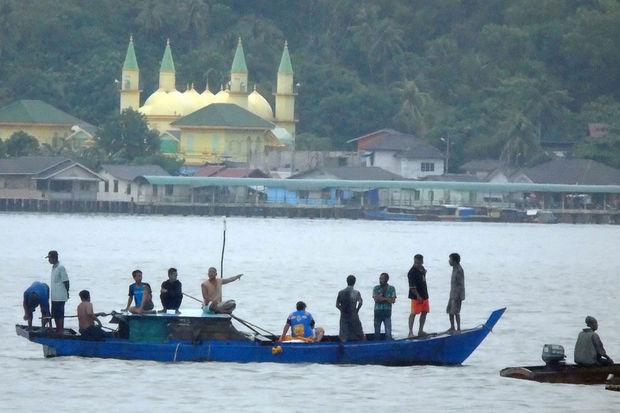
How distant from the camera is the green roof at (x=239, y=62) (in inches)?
4998

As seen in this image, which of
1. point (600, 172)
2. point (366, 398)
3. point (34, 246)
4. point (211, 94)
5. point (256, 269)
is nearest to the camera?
point (366, 398)

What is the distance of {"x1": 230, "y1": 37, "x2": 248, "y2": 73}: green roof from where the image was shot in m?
127

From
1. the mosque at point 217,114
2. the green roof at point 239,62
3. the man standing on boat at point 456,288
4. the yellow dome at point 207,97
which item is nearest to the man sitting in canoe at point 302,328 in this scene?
the man standing on boat at point 456,288

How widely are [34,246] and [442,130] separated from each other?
51696 millimetres

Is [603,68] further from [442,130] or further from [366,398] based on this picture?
[366,398]

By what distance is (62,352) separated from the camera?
3606 centimetres

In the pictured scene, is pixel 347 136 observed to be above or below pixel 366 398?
above

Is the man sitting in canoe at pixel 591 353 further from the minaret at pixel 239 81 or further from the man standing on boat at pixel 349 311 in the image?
the minaret at pixel 239 81

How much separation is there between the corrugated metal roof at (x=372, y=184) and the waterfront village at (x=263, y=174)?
0.08m

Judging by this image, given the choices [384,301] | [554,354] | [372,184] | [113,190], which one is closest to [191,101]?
[113,190]

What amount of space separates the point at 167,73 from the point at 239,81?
12.9 ft

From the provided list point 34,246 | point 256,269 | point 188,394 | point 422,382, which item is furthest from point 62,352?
point 34,246

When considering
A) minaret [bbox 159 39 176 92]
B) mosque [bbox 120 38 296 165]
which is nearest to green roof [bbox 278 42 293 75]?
mosque [bbox 120 38 296 165]

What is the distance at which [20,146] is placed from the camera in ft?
392
